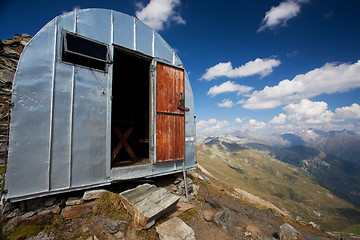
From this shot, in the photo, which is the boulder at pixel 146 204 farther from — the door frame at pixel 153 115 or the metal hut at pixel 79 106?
the door frame at pixel 153 115

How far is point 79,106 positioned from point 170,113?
395 centimetres

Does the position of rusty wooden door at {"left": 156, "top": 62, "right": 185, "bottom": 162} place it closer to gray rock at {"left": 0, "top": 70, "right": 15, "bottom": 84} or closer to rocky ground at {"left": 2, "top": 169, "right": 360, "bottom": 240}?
rocky ground at {"left": 2, "top": 169, "right": 360, "bottom": 240}

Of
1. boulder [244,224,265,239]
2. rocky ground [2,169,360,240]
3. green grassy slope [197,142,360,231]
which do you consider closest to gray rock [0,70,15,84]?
rocky ground [2,169,360,240]

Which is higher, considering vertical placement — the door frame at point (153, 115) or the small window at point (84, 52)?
the small window at point (84, 52)

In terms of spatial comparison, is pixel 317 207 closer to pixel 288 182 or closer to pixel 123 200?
pixel 288 182

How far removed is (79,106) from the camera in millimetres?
5438

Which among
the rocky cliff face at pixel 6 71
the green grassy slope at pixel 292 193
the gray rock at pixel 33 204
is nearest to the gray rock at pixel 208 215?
the gray rock at pixel 33 204

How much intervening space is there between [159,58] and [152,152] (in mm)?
4658

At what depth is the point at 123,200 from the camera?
Result: 566 centimetres

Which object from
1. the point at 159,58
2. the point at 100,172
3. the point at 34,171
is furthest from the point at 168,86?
the point at 34,171

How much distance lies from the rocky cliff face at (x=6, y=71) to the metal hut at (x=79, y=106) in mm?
2634

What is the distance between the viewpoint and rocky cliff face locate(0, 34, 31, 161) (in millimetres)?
6032

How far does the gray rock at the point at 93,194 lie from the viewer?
5.38m

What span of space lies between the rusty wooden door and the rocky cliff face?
5.96m
